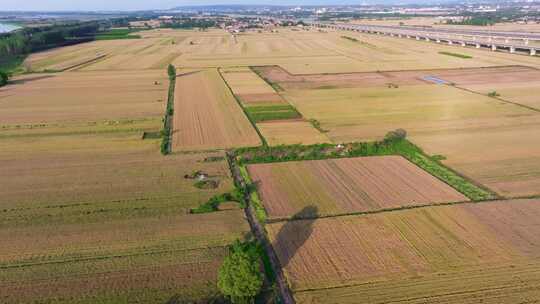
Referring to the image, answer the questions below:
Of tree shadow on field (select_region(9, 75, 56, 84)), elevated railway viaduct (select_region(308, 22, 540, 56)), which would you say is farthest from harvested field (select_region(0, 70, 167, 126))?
elevated railway viaduct (select_region(308, 22, 540, 56))

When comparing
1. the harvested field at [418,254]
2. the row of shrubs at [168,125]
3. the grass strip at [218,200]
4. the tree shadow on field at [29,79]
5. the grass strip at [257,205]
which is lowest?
the harvested field at [418,254]

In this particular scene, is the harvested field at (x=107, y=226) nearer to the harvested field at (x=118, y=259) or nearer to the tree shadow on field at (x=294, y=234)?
the harvested field at (x=118, y=259)

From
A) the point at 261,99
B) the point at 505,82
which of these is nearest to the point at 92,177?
the point at 261,99

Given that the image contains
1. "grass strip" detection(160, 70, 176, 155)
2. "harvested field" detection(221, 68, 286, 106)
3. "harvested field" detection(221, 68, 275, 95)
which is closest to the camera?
"grass strip" detection(160, 70, 176, 155)

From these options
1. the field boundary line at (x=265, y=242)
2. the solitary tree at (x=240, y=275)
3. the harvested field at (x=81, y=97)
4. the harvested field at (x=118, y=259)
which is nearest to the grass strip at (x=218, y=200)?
the field boundary line at (x=265, y=242)

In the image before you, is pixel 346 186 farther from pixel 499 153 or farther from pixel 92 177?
pixel 92 177

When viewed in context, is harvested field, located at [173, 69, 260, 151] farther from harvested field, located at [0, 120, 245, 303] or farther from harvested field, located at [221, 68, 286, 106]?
harvested field, located at [0, 120, 245, 303]
